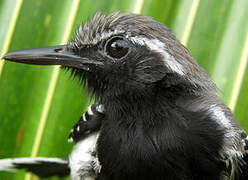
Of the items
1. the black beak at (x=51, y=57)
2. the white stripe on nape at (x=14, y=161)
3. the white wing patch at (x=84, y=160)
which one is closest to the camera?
the black beak at (x=51, y=57)

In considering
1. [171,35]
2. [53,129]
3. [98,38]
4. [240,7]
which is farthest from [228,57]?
[53,129]

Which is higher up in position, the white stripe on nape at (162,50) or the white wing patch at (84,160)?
the white stripe on nape at (162,50)

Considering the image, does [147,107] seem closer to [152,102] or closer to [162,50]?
[152,102]

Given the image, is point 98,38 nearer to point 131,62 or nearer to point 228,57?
point 131,62

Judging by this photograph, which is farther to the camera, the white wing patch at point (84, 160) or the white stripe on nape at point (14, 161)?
the white stripe on nape at point (14, 161)

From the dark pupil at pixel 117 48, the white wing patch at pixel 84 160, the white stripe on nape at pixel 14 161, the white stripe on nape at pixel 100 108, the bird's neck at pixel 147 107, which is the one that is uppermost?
the dark pupil at pixel 117 48

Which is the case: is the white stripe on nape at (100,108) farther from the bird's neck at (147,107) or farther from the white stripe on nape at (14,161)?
the white stripe on nape at (14,161)

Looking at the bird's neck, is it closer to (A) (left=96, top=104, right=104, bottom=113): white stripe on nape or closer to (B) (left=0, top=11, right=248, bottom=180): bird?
(B) (left=0, top=11, right=248, bottom=180): bird

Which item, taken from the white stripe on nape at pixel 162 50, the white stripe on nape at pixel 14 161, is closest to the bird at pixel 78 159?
the white stripe on nape at pixel 14 161
